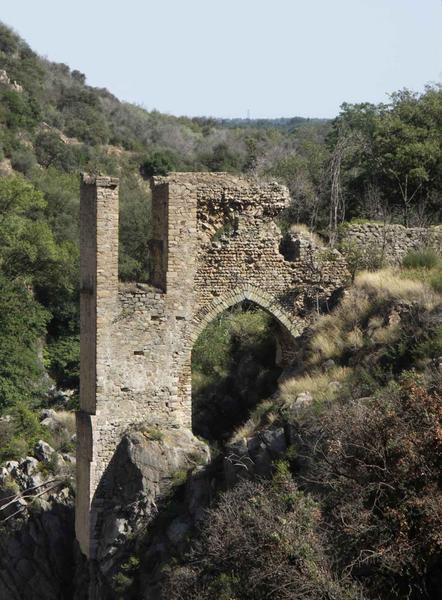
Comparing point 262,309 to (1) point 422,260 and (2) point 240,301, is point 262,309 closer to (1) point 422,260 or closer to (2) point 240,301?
(2) point 240,301

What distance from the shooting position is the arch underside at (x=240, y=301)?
2073 centimetres

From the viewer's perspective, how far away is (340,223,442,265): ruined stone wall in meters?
22.5

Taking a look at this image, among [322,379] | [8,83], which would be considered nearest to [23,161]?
[8,83]

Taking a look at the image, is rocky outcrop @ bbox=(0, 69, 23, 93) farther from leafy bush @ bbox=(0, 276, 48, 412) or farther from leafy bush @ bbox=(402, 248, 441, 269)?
leafy bush @ bbox=(402, 248, 441, 269)

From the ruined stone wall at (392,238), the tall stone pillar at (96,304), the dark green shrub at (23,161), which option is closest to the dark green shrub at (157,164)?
the dark green shrub at (23,161)

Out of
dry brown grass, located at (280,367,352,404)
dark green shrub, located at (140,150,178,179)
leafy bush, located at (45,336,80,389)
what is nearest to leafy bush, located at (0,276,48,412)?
leafy bush, located at (45,336,80,389)

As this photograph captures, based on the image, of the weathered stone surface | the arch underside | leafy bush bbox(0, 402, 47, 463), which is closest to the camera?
the weathered stone surface

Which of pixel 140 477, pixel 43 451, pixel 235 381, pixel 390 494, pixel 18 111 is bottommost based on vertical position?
pixel 43 451

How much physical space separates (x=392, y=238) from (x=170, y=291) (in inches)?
170

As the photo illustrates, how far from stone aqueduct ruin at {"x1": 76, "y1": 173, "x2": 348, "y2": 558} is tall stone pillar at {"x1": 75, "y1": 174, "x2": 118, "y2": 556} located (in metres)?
0.02

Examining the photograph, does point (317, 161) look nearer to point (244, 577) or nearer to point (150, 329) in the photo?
point (150, 329)

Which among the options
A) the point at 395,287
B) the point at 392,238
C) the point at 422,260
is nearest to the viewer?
the point at 395,287

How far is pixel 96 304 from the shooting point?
20062 millimetres

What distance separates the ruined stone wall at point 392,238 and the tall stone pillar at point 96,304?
441 centimetres
